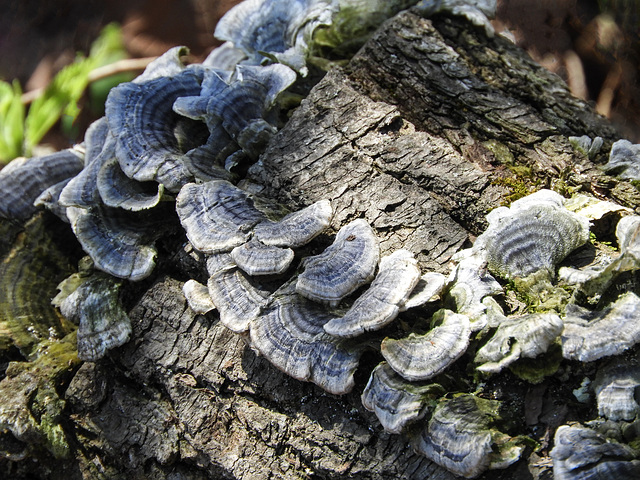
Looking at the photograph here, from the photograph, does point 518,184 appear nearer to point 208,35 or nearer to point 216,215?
point 216,215

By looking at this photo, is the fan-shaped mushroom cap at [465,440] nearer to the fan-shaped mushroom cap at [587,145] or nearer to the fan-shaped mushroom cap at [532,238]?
the fan-shaped mushroom cap at [532,238]

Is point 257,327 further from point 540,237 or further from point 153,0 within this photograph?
point 153,0

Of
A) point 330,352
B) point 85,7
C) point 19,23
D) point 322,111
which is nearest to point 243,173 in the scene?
point 322,111

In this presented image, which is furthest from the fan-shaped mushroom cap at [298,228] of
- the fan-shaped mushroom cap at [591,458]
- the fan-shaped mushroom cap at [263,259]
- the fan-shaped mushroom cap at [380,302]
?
the fan-shaped mushroom cap at [591,458]

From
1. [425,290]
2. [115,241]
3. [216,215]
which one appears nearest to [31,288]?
[115,241]

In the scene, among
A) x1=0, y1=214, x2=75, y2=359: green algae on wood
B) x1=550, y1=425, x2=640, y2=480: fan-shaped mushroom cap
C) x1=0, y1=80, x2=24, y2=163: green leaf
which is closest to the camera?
x1=550, y1=425, x2=640, y2=480: fan-shaped mushroom cap

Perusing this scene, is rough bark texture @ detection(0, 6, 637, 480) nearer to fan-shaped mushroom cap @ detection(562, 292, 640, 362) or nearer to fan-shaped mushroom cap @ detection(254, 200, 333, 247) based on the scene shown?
fan-shaped mushroom cap @ detection(254, 200, 333, 247)

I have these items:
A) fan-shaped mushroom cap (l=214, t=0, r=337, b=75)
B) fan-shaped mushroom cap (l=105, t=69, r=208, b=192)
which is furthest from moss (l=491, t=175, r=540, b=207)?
fan-shaped mushroom cap (l=105, t=69, r=208, b=192)
